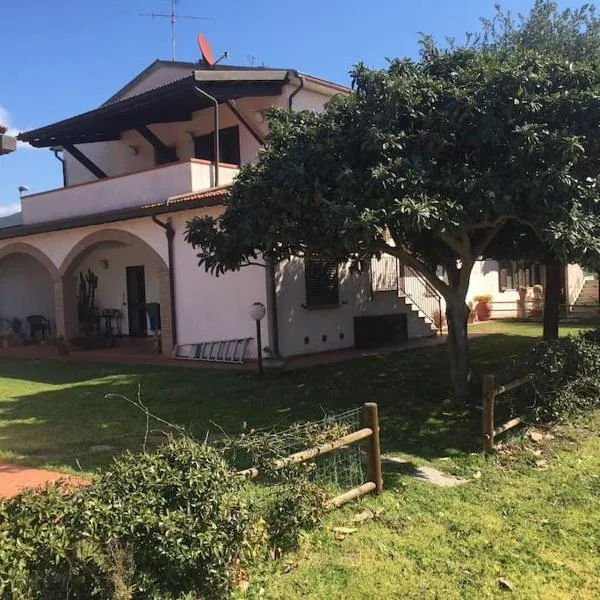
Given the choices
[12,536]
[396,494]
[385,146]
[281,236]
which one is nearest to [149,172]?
[281,236]

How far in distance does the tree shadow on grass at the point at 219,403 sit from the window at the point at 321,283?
1.94m

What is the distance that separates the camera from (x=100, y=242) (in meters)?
16.1

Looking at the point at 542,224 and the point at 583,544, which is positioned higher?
the point at 542,224

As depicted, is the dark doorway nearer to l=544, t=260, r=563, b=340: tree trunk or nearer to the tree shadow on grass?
the tree shadow on grass

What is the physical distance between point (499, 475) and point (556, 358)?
2525 mm

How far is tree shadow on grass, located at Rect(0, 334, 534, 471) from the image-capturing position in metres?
6.95

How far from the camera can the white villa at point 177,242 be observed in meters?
13.6

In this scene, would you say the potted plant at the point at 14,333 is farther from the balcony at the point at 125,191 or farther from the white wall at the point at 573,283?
the white wall at the point at 573,283

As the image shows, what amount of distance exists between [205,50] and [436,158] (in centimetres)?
1184

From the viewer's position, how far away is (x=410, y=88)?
23.1 feet

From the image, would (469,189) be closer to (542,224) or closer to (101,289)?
→ (542,224)

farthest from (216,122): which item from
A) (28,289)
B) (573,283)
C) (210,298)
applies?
(573,283)

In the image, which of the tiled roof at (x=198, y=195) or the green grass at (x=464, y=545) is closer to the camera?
the green grass at (x=464, y=545)

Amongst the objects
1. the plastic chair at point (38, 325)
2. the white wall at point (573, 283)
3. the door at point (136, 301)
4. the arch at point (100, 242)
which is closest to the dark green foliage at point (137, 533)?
the arch at point (100, 242)
